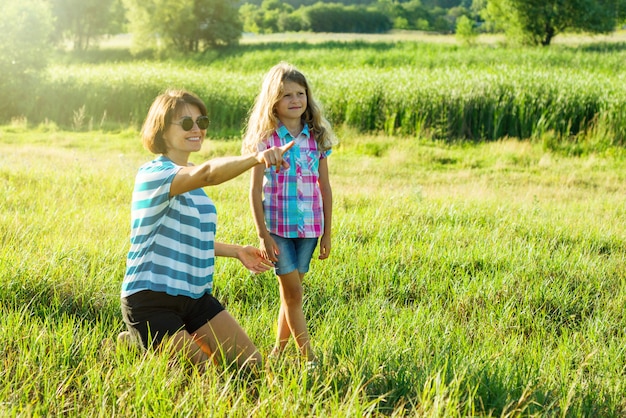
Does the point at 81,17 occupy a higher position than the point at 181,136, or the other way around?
the point at 81,17

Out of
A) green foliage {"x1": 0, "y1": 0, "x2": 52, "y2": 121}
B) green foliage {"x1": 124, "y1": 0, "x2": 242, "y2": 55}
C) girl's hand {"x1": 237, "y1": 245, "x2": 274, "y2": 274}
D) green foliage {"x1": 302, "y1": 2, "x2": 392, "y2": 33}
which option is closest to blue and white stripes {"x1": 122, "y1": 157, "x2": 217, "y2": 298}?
girl's hand {"x1": 237, "y1": 245, "x2": 274, "y2": 274}

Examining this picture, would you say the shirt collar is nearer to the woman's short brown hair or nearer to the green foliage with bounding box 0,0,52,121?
the woman's short brown hair

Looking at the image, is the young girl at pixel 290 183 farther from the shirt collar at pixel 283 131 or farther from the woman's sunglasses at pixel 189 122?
the woman's sunglasses at pixel 189 122

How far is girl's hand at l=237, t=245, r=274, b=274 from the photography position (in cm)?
340

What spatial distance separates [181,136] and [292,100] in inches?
26.2

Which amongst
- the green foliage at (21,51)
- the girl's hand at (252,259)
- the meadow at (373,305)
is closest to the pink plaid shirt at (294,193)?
the girl's hand at (252,259)

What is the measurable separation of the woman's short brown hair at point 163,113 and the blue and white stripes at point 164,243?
121 mm

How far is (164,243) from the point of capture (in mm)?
3115

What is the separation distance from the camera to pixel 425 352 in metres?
3.30

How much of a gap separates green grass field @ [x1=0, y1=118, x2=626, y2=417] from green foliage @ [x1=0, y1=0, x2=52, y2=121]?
13172mm

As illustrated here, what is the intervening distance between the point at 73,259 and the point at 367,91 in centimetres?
1265

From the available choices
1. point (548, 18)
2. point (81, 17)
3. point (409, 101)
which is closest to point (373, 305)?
point (409, 101)

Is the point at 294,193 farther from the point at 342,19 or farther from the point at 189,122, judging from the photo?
the point at 342,19

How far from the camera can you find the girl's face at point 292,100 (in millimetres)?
3605
